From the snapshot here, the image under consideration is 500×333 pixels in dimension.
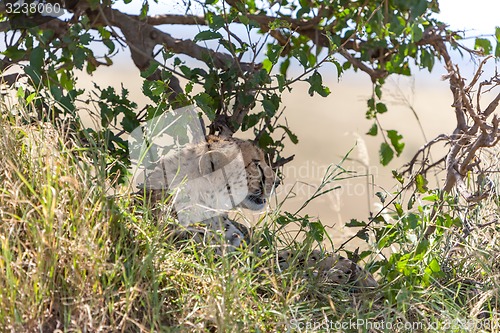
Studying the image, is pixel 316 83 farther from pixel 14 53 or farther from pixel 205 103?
pixel 14 53

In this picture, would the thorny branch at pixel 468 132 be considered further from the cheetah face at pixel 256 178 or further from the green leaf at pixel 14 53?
the green leaf at pixel 14 53

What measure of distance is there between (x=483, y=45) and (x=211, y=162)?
182cm

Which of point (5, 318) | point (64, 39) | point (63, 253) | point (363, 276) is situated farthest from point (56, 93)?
point (363, 276)

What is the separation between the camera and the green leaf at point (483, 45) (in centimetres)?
401

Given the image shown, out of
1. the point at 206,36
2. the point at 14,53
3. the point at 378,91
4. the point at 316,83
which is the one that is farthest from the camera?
the point at 378,91

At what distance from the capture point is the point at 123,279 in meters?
2.51

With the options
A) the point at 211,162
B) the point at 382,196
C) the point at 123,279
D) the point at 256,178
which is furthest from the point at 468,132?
the point at 123,279

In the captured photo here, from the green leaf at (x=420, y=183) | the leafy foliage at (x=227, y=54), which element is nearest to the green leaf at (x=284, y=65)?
the leafy foliage at (x=227, y=54)

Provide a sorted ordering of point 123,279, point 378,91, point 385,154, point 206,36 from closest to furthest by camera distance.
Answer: point 123,279, point 206,36, point 385,154, point 378,91

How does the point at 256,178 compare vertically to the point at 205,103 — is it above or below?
below

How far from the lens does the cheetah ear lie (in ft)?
10.7

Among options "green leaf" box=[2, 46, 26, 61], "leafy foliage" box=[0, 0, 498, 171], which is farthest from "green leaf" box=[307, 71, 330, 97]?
"green leaf" box=[2, 46, 26, 61]

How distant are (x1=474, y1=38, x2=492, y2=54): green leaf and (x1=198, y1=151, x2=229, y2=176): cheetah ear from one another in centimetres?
173

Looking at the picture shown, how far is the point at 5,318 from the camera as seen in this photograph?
89.6 inches
